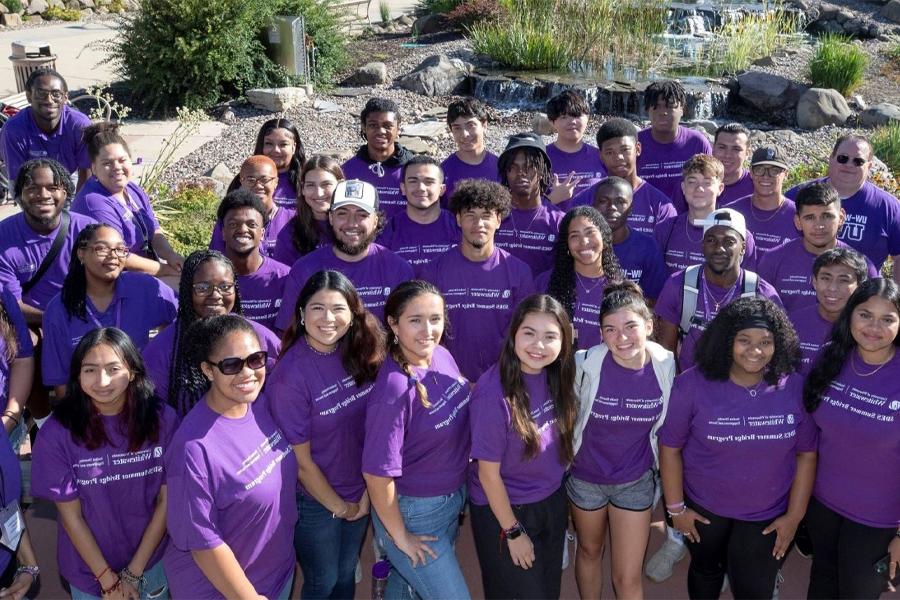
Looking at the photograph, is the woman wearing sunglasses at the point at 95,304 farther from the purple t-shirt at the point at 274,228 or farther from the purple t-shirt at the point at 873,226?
the purple t-shirt at the point at 873,226

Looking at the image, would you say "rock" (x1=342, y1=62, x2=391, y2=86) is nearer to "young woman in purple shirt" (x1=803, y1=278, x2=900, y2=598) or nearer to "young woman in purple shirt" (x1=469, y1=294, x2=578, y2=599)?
"young woman in purple shirt" (x1=469, y1=294, x2=578, y2=599)

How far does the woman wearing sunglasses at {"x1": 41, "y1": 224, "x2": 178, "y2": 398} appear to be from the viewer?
4.39 meters

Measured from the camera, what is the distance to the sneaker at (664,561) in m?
4.79

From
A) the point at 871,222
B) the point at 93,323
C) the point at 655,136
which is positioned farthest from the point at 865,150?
the point at 93,323

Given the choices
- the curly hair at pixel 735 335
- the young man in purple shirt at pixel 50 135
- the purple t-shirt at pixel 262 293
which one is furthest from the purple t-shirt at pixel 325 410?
the young man in purple shirt at pixel 50 135

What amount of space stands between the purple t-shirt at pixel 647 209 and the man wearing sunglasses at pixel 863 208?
884 mm

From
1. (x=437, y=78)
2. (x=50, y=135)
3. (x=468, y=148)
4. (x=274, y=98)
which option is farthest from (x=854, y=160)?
(x=437, y=78)

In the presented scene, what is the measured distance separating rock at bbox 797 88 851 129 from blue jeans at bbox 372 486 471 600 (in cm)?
1229

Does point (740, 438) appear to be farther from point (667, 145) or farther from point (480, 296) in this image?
point (667, 145)

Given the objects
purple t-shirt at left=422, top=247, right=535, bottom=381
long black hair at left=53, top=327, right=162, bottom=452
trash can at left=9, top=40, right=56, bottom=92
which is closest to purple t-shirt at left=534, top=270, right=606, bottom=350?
purple t-shirt at left=422, top=247, right=535, bottom=381

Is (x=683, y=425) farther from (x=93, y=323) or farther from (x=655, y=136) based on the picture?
(x=655, y=136)

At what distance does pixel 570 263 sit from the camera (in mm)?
4832

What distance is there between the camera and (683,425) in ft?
13.0

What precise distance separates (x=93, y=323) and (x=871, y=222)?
477 centimetres
